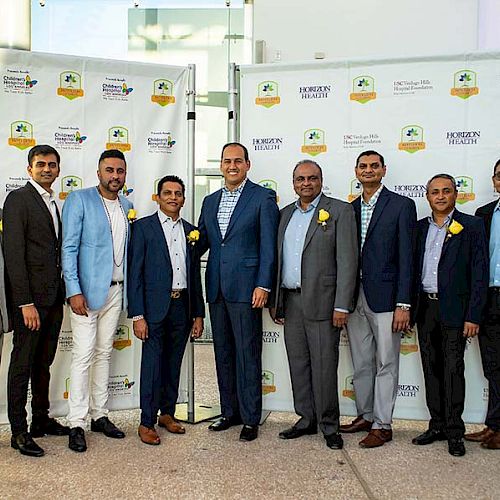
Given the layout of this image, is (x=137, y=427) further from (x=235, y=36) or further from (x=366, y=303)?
(x=235, y=36)

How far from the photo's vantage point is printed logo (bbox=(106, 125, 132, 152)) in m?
4.21

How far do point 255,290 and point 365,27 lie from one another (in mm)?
3446

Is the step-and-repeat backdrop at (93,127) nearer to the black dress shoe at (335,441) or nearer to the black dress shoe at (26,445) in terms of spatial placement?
the black dress shoe at (26,445)

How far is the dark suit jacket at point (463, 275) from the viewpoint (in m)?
3.60

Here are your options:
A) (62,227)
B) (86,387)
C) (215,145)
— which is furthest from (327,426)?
(215,145)

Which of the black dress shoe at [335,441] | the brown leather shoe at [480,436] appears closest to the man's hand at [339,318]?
the black dress shoe at [335,441]

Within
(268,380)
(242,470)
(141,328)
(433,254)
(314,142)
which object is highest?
(314,142)

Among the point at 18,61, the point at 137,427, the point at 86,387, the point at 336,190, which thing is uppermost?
the point at 18,61

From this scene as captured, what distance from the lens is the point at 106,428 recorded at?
12.7 ft

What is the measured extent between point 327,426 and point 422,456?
22.7 inches

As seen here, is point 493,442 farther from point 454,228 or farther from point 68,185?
point 68,185

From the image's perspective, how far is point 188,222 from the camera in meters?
4.19

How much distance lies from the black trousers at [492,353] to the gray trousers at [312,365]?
90 cm

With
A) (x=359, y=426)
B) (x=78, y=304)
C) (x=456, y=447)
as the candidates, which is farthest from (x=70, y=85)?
(x=456, y=447)
